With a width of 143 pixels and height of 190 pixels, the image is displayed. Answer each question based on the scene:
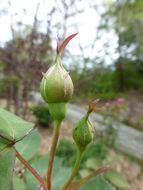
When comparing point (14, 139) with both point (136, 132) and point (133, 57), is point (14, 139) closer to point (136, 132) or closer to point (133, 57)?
point (136, 132)

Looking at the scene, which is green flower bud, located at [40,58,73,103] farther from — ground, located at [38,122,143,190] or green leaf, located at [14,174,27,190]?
ground, located at [38,122,143,190]

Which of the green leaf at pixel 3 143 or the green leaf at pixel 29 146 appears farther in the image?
the green leaf at pixel 29 146

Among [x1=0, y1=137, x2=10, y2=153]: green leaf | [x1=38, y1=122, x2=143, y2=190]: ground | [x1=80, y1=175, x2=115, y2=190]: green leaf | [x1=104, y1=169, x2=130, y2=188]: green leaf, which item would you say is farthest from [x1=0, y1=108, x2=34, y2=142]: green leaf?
[x1=38, y1=122, x2=143, y2=190]: ground

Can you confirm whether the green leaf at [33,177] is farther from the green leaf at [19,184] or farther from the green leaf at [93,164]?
the green leaf at [93,164]

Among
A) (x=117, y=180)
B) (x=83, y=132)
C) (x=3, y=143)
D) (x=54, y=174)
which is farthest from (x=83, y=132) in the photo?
(x=117, y=180)

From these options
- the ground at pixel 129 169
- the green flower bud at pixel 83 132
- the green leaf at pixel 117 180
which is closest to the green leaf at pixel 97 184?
the green flower bud at pixel 83 132

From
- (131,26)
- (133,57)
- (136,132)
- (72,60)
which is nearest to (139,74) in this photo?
(133,57)
